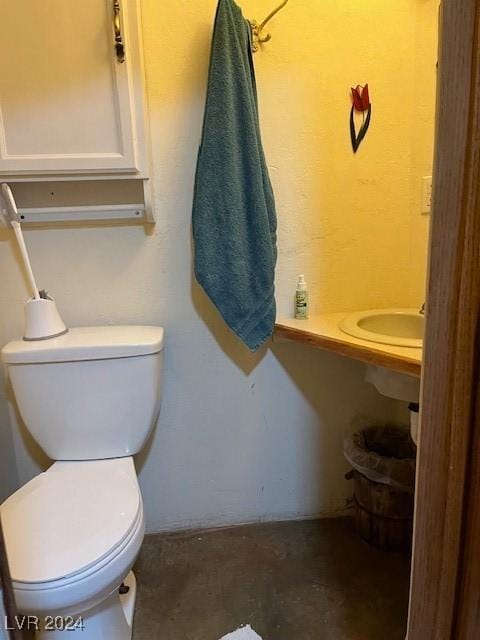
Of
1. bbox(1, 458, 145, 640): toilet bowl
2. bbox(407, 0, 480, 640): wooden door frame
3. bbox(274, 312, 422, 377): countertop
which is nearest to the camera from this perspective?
bbox(407, 0, 480, 640): wooden door frame

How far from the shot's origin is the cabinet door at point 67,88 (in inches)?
43.8

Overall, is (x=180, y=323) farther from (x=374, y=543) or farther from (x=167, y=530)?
(x=374, y=543)

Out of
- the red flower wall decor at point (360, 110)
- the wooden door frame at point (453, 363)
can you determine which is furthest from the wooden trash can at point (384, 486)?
the red flower wall decor at point (360, 110)

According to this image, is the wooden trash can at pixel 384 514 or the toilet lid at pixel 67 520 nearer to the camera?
the toilet lid at pixel 67 520

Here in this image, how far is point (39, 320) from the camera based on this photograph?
1.29 m

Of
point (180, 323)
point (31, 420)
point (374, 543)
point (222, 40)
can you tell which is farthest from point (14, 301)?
point (374, 543)

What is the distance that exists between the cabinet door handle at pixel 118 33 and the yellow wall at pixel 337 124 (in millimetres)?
165

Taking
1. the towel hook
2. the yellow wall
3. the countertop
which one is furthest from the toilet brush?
the towel hook

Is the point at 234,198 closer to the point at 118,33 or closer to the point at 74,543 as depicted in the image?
the point at 118,33

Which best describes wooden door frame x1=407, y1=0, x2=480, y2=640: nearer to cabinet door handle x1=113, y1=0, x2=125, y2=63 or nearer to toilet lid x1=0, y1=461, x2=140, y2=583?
toilet lid x1=0, y1=461, x2=140, y2=583

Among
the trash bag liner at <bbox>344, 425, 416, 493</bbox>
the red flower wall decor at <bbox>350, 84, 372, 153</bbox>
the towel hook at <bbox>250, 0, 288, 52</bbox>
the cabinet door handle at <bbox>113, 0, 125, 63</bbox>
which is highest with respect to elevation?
the towel hook at <bbox>250, 0, 288, 52</bbox>

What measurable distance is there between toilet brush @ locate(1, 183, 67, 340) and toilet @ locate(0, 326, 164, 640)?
0.11ft

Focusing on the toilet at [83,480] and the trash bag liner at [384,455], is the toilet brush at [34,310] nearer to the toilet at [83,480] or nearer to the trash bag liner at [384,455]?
the toilet at [83,480]

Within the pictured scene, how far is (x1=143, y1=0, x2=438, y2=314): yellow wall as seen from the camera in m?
1.31
